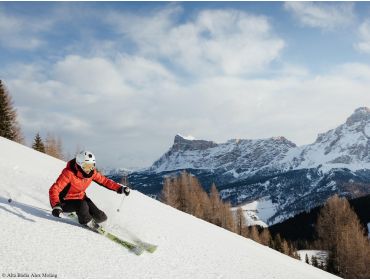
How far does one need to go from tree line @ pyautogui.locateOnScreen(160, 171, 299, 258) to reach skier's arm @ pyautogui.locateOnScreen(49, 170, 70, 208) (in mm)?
68875

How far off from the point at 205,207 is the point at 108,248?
86.8m

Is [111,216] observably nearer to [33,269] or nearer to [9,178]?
[9,178]

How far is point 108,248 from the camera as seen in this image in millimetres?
12266

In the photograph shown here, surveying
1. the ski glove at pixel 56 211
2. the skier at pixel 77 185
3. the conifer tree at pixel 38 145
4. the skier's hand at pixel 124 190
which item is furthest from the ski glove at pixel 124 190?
the conifer tree at pixel 38 145

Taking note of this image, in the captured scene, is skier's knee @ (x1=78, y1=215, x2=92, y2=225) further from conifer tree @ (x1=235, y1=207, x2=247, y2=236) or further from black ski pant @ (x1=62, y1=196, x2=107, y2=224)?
conifer tree @ (x1=235, y1=207, x2=247, y2=236)

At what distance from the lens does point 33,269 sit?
9.87 metres

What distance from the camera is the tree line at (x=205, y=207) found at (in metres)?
88.2

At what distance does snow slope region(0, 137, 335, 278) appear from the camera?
10555 millimetres

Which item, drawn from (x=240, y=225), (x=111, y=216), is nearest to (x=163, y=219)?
(x=111, y=216)

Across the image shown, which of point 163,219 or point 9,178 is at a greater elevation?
point 9,178

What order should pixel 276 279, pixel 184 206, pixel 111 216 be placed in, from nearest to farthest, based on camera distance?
pixel 276 279
pixel 111 216
pixel 184 206

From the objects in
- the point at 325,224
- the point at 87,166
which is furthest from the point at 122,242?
the point at 325,224

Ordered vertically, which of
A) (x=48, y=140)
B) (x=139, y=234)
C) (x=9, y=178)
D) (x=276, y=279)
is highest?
(x=48, y=140)

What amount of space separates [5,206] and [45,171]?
10.9m
